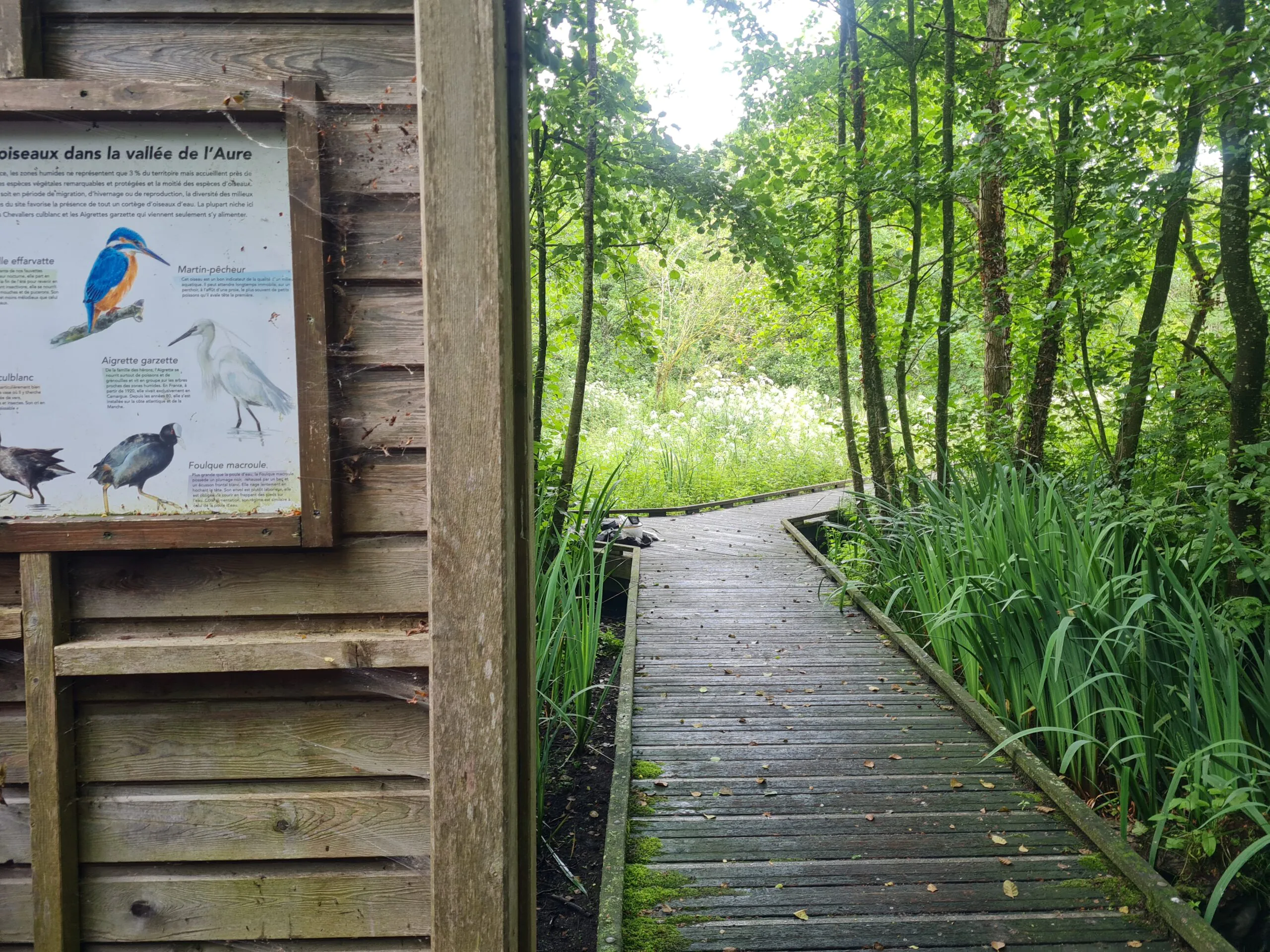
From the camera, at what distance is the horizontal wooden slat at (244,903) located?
1.57 m

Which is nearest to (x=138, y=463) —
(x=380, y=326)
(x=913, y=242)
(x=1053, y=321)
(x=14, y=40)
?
(x=380, y=326)

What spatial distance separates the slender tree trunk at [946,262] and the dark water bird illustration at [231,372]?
19.3 ft

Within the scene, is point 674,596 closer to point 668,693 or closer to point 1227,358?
point 668,693

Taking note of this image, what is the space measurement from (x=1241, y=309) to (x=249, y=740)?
4463mm

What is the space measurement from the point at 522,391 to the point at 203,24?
87 cm

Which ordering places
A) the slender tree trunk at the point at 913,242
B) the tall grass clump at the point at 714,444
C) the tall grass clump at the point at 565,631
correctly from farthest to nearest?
the tall grass clump at the point at 714,444, the slender tree trunk at the point at 913,242, the tall grass clump at the point at 565,631

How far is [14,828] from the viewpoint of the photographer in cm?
157

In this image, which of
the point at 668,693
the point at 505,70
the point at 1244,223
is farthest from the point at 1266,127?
the point at 668,693

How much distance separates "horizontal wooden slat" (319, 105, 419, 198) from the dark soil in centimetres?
272

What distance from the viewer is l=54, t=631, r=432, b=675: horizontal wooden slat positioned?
150 centimetres

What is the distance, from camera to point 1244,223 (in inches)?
155

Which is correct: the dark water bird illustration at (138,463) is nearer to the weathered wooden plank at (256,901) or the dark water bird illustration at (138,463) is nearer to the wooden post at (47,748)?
the wooden post at (47,748)

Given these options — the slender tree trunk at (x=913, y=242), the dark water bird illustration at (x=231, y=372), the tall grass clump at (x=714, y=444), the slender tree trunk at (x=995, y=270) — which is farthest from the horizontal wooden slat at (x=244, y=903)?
the tall grass clump at (x=714, y=444)

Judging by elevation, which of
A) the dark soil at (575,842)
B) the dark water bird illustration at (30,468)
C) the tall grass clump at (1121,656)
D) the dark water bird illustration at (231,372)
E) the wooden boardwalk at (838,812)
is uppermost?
the dark water bird illustration at (231,372)
